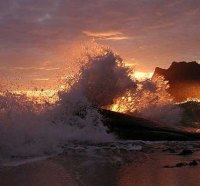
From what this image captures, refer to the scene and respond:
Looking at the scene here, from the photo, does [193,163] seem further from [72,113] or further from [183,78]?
[183,78]

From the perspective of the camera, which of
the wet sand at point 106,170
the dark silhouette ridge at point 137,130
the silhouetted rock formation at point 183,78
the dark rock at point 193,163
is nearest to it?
the wet sand at point 106,170

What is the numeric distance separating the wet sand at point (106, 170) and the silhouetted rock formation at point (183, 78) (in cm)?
4905

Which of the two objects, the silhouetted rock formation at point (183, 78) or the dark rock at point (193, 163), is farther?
the silhouetted rock formation at point (183, 78)

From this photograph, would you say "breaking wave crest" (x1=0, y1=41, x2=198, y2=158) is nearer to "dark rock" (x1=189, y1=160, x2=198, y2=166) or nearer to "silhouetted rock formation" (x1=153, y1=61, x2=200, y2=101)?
"dark rock" (x1=189, y1=160, x2=198, y2=166)

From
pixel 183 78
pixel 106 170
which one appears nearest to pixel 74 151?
pixel 106 170

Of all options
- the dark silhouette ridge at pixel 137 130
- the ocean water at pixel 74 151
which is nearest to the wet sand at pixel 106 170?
the ocean water at pixel 74 151

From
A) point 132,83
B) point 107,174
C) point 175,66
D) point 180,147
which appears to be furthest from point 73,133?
point 175,66

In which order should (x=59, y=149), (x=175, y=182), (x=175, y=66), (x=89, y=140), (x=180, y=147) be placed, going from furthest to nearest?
(x=175, y=66)
(x=89, y=140)
(x=180, y=147)
(x=59, y=149)
(x=175, y=182)

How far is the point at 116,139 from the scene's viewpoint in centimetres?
1805

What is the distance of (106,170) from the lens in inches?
455

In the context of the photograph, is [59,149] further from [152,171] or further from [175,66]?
[175,66]

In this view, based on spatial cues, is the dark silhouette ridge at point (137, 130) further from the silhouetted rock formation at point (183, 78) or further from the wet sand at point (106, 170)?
the silhouetted rock formation at point (183, 78)

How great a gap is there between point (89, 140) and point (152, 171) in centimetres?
639

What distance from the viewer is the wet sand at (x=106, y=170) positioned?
1011cm
